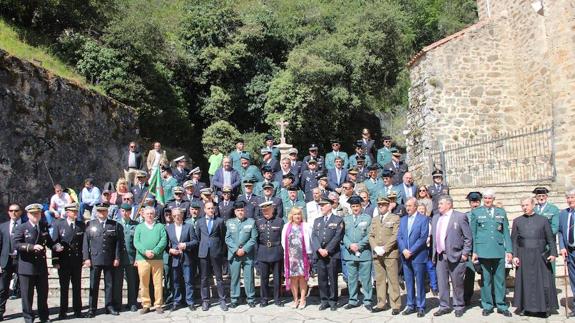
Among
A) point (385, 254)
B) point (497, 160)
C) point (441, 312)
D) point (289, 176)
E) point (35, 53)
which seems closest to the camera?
point (441, 312)

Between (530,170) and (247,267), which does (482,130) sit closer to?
(530,170)

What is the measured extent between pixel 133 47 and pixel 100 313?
1355 centimetres

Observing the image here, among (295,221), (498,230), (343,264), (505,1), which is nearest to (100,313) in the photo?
(295,221)

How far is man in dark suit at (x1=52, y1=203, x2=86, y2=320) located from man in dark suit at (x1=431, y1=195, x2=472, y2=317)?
541cm

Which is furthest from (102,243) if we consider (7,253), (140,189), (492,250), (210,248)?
(492,250)

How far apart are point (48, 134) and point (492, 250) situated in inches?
428

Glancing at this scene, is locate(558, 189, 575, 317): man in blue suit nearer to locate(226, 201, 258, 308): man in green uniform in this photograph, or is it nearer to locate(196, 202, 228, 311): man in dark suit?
locate(226, 201, 258, 308): man in green uniform

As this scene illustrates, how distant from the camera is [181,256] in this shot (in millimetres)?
8164

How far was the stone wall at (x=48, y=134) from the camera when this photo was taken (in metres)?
11.8

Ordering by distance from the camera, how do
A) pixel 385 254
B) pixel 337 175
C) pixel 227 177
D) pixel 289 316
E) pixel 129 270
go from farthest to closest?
pixel 337 175, pixel 227 177, pixel 129 270, pixel 385 254, pixel 289 316

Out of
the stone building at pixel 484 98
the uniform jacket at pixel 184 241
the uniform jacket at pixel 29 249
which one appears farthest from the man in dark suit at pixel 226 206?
the stone building at pixel 484 98

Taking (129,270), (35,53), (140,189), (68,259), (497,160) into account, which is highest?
(35,53)

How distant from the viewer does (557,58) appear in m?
12.5

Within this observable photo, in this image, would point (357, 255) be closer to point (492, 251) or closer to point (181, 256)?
point (492, 251)
